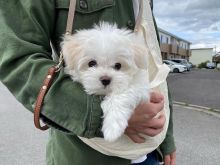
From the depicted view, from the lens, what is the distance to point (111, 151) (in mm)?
1615

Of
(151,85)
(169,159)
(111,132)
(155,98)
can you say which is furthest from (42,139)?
(111,132)

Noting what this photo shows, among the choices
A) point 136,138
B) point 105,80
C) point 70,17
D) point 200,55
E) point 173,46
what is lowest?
point 200,55

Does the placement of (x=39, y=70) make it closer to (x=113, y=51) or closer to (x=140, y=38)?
(x=113, y=51)

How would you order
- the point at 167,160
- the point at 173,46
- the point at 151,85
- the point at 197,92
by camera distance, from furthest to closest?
1. the point at 173,46
2. the point at 197,92
3. the point at 167,160
4. the point at 151,85

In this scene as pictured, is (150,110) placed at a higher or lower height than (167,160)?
higher

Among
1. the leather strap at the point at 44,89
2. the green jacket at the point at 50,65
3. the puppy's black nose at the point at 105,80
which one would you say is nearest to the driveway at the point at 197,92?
the green jacket at the point at 50,65

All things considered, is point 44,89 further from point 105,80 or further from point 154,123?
point 154,123

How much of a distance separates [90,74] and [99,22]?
1.10ft

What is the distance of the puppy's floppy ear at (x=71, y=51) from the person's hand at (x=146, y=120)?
311 mm

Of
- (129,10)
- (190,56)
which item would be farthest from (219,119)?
(190,56)

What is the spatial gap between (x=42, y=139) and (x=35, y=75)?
525 cm

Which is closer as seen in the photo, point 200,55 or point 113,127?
point 113,127

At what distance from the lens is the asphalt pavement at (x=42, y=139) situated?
5.75m

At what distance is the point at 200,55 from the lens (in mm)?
90250
